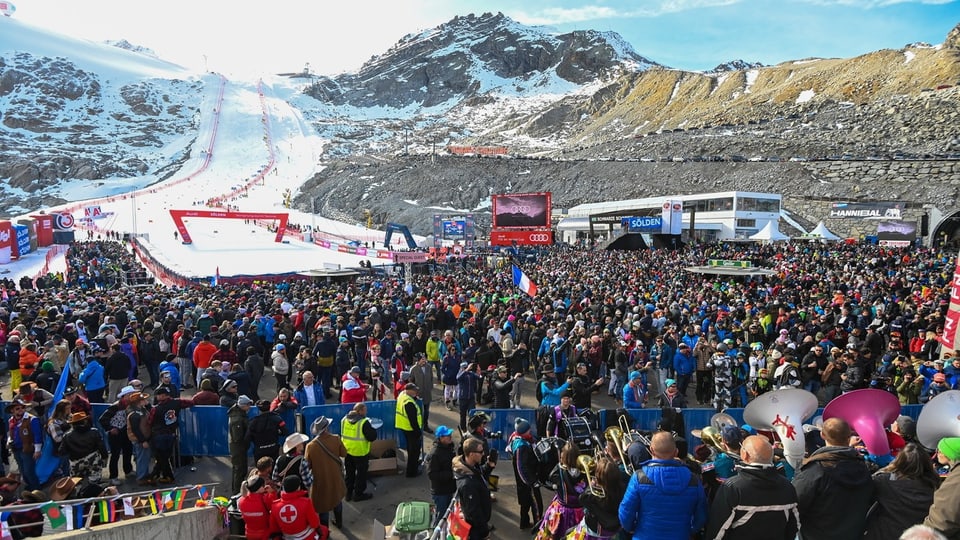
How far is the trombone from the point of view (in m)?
3.82

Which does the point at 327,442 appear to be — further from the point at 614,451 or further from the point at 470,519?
the point at 614,451

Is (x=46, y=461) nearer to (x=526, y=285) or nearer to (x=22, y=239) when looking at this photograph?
(x=526, y=285)

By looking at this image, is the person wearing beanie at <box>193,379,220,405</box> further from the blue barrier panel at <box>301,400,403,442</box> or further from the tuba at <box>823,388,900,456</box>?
the tuba at <box>823,388,900,456</box>

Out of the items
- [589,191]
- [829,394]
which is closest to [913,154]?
[589,191]

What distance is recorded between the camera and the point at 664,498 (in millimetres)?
3301

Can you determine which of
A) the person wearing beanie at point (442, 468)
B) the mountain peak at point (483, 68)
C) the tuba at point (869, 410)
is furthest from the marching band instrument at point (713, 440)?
the mountain peak at point (483, 68)

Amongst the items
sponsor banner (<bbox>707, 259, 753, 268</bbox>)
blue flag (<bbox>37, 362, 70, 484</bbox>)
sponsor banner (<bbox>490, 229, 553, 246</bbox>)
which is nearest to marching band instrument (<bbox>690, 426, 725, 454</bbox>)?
blue flag (<bbox>37, 362, 70, 484</bbox>)

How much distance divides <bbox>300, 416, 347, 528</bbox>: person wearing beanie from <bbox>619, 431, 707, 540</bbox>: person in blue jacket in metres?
3.00

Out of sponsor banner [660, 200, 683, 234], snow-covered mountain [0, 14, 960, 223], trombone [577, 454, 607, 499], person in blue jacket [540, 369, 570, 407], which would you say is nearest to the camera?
trombone [577, 454, 607, 499]

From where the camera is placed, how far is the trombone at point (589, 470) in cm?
382

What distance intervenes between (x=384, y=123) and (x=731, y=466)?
5423 inches

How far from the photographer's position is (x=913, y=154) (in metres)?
49.3

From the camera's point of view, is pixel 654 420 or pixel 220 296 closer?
pixel 654 420

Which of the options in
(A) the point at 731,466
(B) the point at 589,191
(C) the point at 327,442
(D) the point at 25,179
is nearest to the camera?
(A) the point at 731,466
